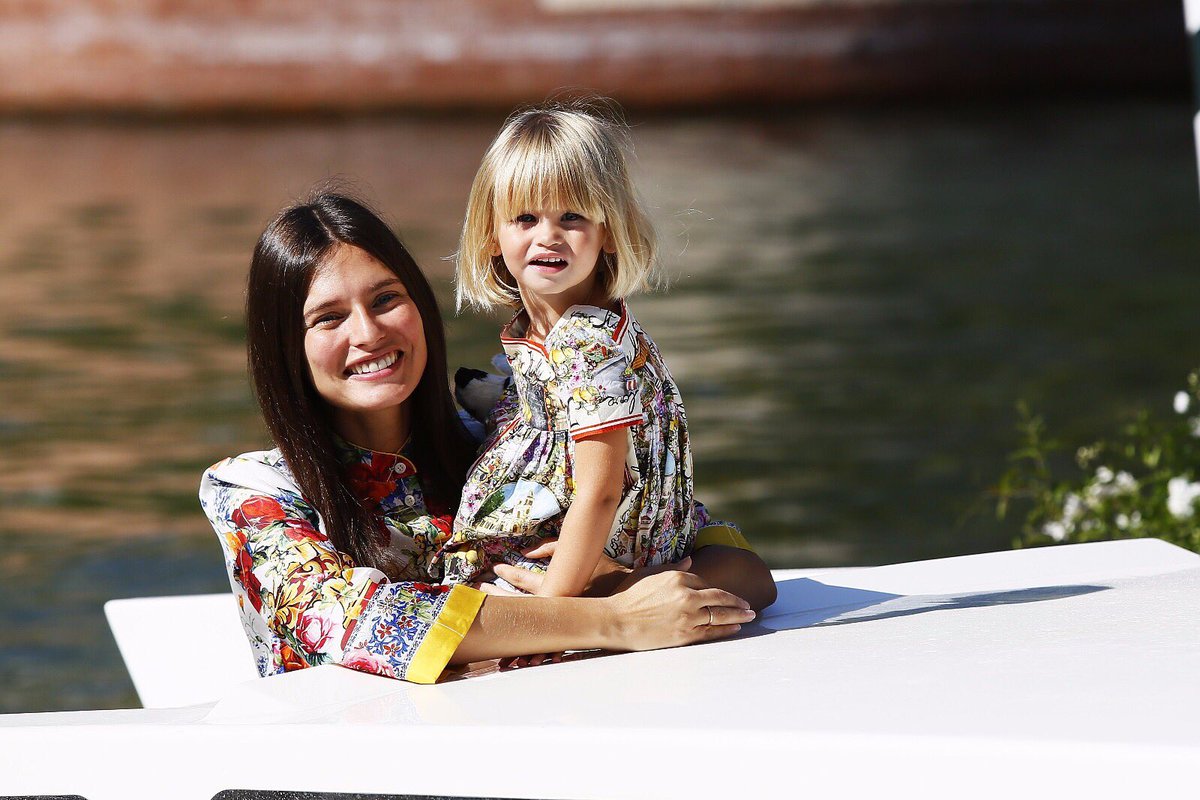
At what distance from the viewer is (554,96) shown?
8.84 ft

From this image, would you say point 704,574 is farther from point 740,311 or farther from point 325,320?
point 740,311

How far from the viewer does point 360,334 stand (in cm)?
239

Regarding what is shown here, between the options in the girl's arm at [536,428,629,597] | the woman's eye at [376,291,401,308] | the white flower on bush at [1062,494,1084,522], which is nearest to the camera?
the girl's arm at [536,428,629,597]

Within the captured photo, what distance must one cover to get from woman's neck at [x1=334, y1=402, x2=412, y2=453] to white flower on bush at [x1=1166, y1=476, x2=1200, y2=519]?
2304 millimetres

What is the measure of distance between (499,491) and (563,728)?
0.65 m

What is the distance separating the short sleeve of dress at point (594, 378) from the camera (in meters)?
2.23

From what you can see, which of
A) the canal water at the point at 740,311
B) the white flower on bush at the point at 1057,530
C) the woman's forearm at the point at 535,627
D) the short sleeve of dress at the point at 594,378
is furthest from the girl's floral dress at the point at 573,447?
the white flower on bush at the point at 1057,530

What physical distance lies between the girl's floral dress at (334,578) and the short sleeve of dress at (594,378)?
316 millimetres

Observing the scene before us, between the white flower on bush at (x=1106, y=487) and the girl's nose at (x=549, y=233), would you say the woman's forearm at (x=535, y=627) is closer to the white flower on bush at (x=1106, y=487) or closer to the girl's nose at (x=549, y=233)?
the girl's nose at (x=549, y=233)

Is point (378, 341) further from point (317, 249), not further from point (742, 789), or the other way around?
point (742, 789)

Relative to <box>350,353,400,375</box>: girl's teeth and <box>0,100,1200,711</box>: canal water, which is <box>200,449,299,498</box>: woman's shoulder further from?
<box>0,100,1200,711</box>: canal water

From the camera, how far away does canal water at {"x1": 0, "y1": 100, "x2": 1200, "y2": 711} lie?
277 inches

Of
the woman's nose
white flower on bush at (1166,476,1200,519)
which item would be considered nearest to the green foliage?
white flower on bush at (1166,476,1200,519)

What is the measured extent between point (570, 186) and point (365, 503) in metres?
0.65
